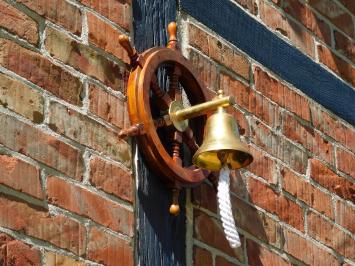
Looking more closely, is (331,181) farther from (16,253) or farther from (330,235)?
(16,253)

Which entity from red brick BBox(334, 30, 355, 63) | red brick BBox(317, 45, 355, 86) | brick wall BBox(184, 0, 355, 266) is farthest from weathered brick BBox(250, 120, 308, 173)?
red brick BBox(334, 30, 355, 63)

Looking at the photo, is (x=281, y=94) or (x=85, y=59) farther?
(x=281, y=94)

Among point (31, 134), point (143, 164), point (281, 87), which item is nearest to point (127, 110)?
point (143, 164)

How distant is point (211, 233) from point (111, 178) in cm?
45

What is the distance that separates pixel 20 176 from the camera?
304 cm

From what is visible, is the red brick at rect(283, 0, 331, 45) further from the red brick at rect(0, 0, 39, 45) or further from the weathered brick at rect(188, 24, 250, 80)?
the red brick at rect(0, 0, 39, 45)

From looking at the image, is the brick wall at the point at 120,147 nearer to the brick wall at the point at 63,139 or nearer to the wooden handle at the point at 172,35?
the brick wall at the point at 63,139

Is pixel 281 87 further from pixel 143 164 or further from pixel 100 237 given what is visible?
pixel 100 237

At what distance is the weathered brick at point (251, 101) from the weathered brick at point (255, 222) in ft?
A: 1.17

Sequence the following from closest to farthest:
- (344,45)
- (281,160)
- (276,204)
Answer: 1. (276,204)
2. (281,160)
3. (344,45)

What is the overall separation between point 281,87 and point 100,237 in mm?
1212

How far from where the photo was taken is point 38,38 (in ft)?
10.7

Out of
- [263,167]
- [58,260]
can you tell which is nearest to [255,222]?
[263,167]

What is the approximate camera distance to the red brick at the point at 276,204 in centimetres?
386
